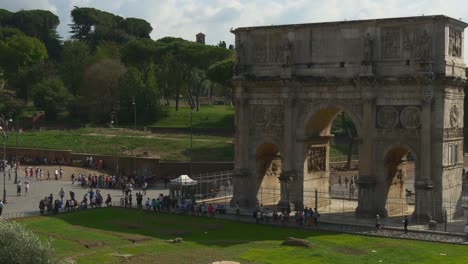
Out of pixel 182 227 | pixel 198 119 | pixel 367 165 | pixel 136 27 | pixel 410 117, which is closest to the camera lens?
pixel 182 227

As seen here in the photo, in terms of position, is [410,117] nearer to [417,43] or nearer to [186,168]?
[417,43]

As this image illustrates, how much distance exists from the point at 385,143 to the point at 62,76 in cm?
6877

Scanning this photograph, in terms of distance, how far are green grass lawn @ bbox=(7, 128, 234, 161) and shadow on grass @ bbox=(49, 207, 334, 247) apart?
1039 inches

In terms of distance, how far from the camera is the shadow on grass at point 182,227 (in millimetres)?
37562

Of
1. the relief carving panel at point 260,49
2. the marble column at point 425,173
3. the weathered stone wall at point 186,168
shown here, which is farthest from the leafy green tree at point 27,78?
the marble column at point 425,173

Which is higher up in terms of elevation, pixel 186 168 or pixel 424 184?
pixel 186 168

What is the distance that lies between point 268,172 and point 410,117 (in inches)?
434

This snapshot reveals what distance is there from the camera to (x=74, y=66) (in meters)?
100

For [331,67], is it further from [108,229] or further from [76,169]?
[76,169]

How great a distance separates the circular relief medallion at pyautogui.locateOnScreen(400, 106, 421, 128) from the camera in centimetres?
4128

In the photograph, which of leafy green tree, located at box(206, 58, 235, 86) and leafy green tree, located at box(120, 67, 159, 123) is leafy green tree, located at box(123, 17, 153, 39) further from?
leafy green tree, located at box(206, 58, 235, 86)

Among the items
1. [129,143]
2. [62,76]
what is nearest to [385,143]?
[129,143]

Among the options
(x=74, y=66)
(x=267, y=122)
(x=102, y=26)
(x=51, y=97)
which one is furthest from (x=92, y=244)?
(x=102, y=26)

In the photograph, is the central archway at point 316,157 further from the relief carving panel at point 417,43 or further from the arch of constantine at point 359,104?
the relief carving panel at point 417,43
